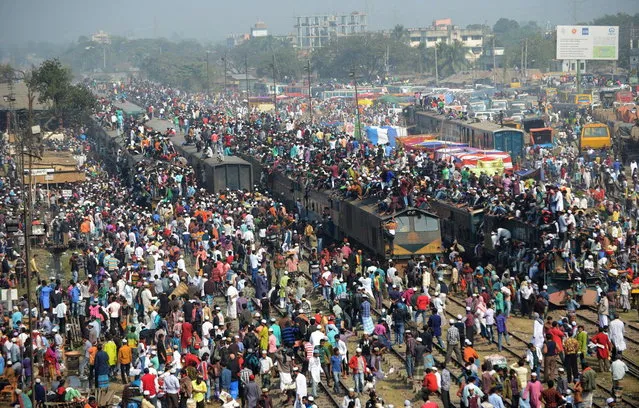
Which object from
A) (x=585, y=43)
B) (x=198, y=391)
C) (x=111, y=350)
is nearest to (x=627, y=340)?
(x=198, y=391)

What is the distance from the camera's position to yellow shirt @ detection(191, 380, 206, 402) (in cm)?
2091

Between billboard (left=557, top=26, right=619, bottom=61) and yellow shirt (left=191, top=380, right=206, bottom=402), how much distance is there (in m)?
78.6

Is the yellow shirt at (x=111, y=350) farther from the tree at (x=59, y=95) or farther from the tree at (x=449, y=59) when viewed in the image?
the tree at (x=449, y=59)

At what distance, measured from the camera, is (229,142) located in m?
55.0

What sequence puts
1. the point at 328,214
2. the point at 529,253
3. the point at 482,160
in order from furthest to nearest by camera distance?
the point at 482,160
the point at 328,214
the point at 529,253

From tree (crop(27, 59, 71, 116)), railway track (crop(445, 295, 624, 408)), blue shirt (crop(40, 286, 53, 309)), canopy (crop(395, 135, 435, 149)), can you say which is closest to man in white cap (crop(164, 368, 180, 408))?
blue shirt (crop(40, 286, 53, 309))

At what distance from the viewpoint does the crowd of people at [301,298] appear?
2159 centimetres

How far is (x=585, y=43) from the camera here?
9638 cm

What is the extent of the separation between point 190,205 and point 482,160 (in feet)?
46.1

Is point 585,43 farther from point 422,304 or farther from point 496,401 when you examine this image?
point 496,401

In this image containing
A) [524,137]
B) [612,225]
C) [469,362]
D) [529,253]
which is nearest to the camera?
[469,362]

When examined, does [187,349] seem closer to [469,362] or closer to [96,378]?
[96,378]

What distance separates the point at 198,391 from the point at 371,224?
43.7 feet

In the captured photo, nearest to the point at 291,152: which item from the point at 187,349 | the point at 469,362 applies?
the point at 187,349
